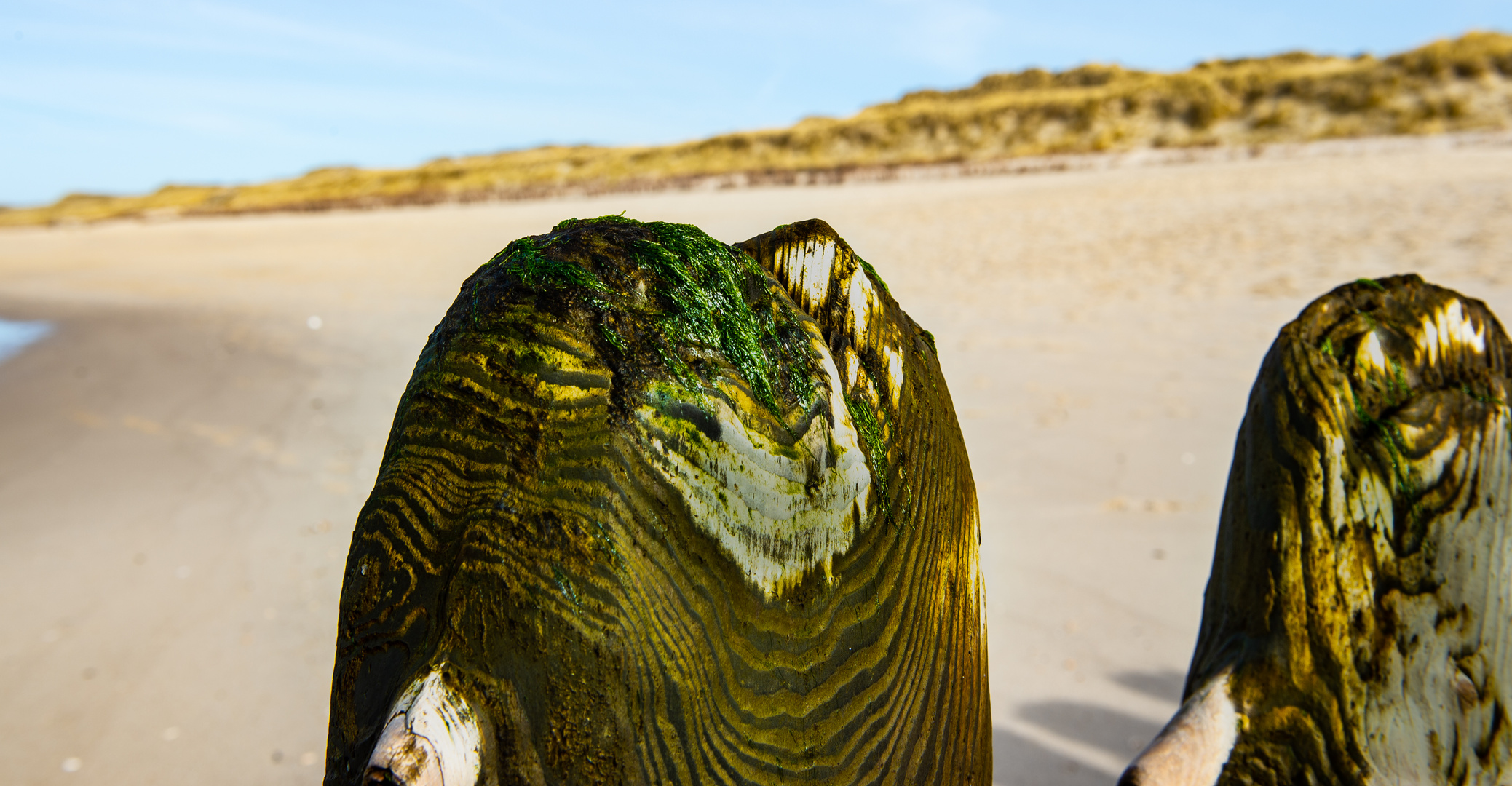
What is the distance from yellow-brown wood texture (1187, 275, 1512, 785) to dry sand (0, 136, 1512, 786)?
1633 millimetres

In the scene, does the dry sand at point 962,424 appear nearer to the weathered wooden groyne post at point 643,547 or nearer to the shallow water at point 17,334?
the shallow water at point 17,334

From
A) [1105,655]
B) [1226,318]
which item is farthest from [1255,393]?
[1226,318]

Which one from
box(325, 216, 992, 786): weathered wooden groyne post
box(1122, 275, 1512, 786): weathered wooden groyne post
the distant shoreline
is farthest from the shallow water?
the distant shoreline

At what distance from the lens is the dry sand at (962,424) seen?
335 centimetres

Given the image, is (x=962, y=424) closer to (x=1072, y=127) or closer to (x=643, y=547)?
(x=643, y=547)

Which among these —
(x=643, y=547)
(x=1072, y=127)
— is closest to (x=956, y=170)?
(x=1072, y=127)

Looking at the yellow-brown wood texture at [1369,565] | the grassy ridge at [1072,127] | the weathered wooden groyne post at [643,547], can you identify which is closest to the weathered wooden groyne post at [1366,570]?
the yellow-brown wood texture at [1369,565]

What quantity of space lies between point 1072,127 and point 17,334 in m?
31.5

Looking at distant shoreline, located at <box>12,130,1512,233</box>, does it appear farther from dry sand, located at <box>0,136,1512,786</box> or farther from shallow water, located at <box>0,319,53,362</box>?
shallow water, located at <box>0,319,53,362</box>

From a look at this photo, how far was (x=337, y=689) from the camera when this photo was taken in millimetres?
929

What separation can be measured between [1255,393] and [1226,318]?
7538 mm

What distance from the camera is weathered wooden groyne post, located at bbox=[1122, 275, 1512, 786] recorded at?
1283 mm

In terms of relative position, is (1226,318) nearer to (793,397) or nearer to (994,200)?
(793,397)

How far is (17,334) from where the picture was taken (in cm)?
1234
